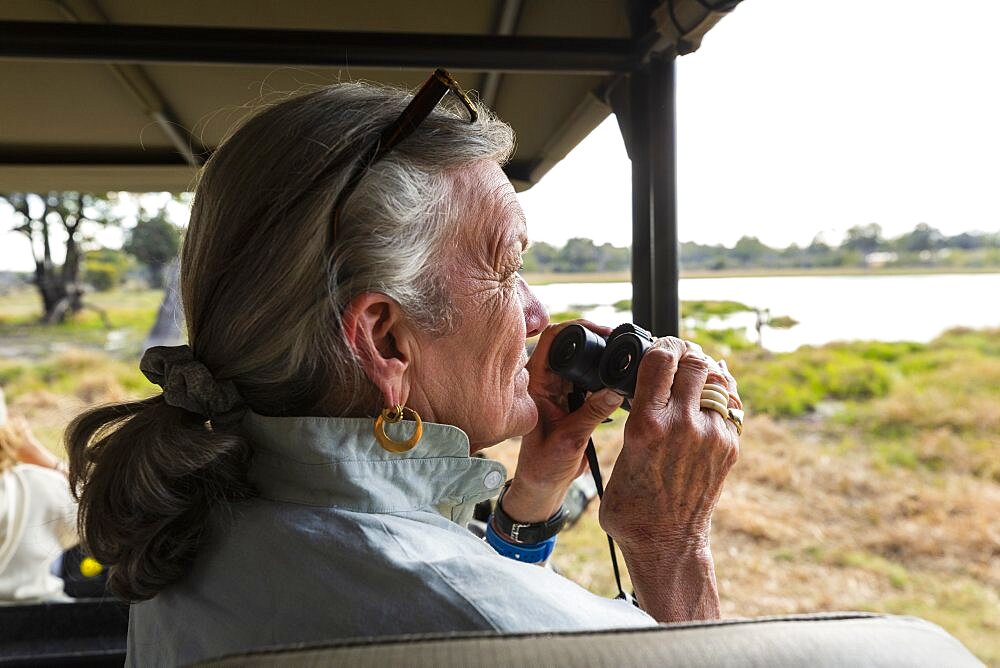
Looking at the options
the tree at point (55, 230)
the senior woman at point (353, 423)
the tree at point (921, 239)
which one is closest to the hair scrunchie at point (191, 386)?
the senior woman at point (353, 423)

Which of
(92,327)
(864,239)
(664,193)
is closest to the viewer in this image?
(664,193)

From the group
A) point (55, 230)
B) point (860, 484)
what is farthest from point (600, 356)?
point (55, 230)

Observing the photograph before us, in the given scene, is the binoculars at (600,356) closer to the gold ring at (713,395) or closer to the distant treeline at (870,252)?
the gold ring at (713,395)

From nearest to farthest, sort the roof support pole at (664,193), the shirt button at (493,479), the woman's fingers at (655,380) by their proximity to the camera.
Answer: the shirt button at (493,479), the woman's fingers at (655,380), the roof support pole at (664,193)

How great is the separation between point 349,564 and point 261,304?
0.96 feet

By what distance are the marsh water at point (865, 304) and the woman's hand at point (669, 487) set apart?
3.24 meters

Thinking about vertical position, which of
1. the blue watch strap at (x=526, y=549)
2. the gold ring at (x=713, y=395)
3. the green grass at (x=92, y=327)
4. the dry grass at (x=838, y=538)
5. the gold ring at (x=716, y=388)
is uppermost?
the gold ring at (x=716, y=388)

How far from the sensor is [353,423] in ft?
2.70

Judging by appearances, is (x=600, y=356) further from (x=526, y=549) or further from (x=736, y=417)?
(x=526, y=549)

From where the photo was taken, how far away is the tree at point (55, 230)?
604 centimetres

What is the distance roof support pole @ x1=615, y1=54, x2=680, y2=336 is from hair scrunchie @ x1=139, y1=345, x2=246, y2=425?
37.2 inches

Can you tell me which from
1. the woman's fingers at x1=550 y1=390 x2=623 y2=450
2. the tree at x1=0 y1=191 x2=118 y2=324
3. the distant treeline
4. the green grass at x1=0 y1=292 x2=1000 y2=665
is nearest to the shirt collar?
the woman's fingers at x1=550 y1=390 x2=623 y2=450

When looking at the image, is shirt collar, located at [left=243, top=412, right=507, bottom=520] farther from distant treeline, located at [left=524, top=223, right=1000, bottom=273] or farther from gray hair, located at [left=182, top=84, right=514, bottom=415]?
distant treeline, located at [left=524, top=223, right=1000, bottom=273]

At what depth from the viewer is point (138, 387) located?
20.8ft
